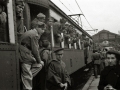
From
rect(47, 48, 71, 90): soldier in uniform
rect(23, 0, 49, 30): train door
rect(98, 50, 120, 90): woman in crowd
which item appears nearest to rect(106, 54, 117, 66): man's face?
rect(98, 50, 120, 90): woman in crowd

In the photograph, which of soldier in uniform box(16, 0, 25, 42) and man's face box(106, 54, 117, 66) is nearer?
man's face box(106, 54, 117, 66)

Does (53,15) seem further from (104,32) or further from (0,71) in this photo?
(104,32)

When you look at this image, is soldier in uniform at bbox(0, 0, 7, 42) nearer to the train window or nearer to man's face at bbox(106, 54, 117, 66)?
the train window

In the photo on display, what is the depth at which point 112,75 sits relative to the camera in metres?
3.23

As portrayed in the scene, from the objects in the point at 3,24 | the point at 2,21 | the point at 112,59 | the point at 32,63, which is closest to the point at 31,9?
the point at 32,63

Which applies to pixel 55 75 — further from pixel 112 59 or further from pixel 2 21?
pixel 2 21

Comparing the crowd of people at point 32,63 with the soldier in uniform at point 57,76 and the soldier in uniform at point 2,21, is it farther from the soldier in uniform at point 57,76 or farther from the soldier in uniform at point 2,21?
the soldier in uniform at point 2,21

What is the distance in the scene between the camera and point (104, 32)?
217 feet

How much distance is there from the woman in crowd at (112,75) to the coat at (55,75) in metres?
0.99

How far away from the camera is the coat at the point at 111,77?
320 cm

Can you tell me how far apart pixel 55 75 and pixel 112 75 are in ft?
4.13

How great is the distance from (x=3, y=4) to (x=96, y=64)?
911cm

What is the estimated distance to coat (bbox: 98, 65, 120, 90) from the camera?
10.5 ft

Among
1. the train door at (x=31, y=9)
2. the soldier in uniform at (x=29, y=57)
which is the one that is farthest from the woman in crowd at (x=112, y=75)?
the train door at (x=31, y=9)
